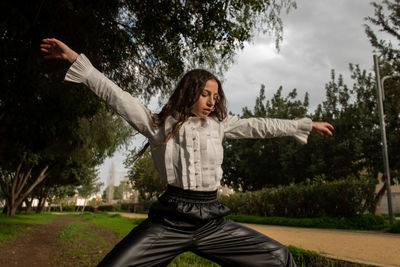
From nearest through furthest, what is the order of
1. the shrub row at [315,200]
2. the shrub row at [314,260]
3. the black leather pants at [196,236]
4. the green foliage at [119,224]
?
the black leather pants at [196,236] → the shrub row at [314,260] → the green foliage at [119,224] → the shrub row at [315,200]

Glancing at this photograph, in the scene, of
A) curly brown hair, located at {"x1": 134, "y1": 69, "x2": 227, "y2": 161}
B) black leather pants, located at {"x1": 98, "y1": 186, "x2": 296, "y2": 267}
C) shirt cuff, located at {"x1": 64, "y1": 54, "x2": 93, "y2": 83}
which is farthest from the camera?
curly brown hair, located at {"x1": 134, "y1": 69, "x2": 227, "y2": 161}

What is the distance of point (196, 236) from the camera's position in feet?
8.15

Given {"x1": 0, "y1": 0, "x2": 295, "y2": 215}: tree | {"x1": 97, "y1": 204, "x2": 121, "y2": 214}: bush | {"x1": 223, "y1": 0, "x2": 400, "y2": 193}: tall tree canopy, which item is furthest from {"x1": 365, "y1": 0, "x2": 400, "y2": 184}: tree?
{"x1": 97, "y1": 204, "x2": 121, "y2": 214}: bush

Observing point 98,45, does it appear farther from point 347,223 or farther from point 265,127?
point 347,223

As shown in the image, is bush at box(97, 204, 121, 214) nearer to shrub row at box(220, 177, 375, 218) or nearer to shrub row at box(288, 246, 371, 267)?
shrub row at box(220, 177, 375, 218)

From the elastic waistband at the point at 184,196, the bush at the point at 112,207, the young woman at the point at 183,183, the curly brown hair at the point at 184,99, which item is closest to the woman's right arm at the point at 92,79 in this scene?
the young woman at the point at 183,183

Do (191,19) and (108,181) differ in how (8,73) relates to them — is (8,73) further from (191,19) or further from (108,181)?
(108,181)

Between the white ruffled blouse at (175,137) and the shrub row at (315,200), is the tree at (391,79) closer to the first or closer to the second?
the shrub row at (315,200)

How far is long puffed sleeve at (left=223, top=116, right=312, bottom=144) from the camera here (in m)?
2.95

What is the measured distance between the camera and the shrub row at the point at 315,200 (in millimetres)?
14539

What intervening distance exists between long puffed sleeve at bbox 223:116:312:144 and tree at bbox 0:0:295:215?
292cm

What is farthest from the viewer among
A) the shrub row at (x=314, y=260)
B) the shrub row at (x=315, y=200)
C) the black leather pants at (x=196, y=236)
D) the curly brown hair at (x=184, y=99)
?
the shrub row at (x=315, y=200)

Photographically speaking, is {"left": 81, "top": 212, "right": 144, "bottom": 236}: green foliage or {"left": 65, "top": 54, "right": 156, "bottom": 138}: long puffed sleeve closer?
{"left": 65, "top": 54, "right": 156, "bottom": 138}: long puffed sleeve

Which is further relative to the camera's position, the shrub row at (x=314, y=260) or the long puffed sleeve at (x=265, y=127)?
the shrub row at (x=314, y=260)
